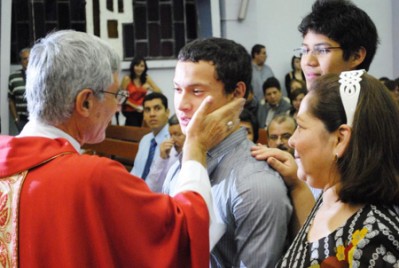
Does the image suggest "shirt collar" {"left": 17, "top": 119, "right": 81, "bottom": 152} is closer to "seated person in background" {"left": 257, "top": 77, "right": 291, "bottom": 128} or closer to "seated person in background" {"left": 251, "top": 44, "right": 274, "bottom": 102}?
"seated person in background" {"left": 257, "top": 77, "right": 291, "bottom": 128}

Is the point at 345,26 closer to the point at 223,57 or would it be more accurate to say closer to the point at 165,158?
the point at 223,57

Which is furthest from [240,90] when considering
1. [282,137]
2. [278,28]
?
[278,28]

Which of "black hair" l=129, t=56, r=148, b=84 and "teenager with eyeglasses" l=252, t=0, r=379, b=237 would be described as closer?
"teenager with eyeglasses" l=252, t=0, r=379, b=237

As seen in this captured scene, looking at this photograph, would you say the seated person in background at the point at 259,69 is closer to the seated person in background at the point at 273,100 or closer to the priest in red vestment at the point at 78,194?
the seated person in background at the point at 273,100

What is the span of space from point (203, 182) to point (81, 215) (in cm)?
38

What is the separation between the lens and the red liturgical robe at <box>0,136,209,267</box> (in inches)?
64.7

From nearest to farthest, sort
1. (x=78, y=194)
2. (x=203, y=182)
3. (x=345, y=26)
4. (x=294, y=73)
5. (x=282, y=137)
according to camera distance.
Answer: (x=78, y=194) → (x=203, y=182) → (x=345, y=26) → (x=282, y=137) → (x=294, y=73)

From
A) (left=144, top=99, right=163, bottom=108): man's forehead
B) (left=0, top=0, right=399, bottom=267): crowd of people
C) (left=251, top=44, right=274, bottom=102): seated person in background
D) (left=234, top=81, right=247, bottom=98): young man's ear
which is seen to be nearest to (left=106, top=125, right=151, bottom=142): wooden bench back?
(left=144, top=99, right=163, bottom=108): man's forehead

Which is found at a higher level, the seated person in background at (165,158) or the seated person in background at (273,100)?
the seated person in background at (273,100)

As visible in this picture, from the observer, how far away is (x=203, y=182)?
187cm

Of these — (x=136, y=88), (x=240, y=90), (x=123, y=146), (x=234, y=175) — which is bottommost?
(x=123, y=146)

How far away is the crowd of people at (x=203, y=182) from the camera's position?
5.15ft

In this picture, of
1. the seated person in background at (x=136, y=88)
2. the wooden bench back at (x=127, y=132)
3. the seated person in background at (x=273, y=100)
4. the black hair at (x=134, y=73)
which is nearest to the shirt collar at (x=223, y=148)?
the wooden bench back at (x=127, y=132)

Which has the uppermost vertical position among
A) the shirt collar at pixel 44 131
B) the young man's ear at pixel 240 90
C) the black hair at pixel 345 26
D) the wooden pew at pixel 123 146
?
the black hair at pixel 345 26
